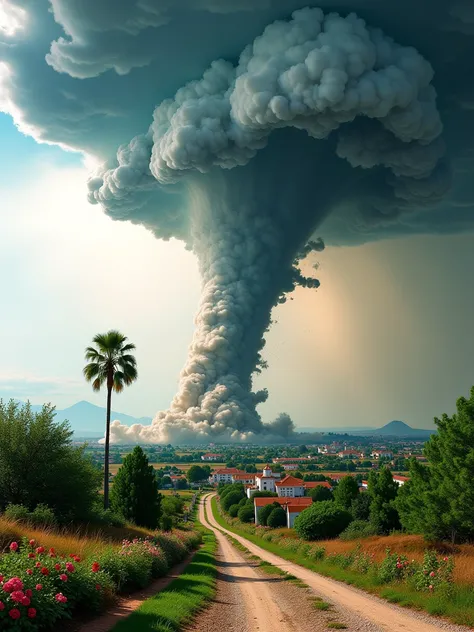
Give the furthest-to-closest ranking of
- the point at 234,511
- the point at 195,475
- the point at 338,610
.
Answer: the point at 195,475
the point at 234,511
the point at 338,610

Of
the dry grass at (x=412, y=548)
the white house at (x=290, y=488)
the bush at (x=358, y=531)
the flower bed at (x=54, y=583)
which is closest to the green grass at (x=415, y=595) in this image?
the dry grass at (x=412, y=548)

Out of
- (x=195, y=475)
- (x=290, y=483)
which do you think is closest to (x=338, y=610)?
(x=290, y=483)

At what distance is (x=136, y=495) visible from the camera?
3566 cm

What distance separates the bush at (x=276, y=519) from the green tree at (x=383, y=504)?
2261 cm

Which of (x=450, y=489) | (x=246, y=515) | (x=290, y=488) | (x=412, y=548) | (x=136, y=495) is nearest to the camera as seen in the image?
(x=412, y=548)

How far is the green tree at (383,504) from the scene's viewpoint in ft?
148

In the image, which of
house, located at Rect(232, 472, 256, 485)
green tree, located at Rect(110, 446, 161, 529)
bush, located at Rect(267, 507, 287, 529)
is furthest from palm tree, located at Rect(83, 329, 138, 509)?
house, located at Rect(232, 472, 256, 485)

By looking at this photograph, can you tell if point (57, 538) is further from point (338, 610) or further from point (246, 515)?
point (246, 515)

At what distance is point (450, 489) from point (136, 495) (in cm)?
1797

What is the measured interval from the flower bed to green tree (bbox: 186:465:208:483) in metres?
149

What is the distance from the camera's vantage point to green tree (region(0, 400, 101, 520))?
2539 cm

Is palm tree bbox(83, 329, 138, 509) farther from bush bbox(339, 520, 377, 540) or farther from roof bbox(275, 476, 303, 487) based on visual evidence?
roof bbox(275, 476, 303, 487)

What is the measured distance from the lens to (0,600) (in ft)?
33.1

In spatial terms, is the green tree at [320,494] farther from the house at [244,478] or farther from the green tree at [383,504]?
the house at [244,478]
